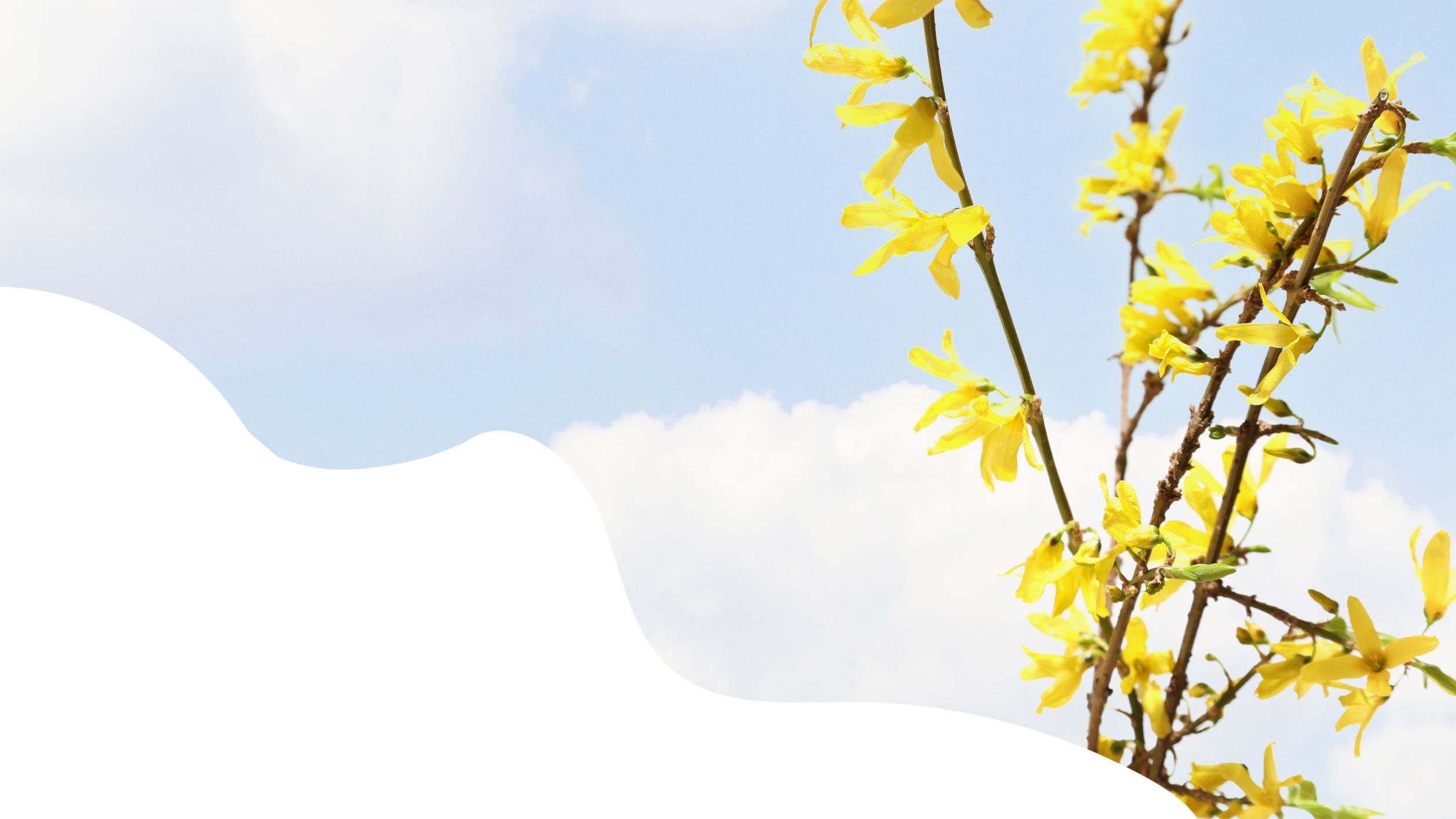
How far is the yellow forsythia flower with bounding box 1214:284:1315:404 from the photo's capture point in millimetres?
343

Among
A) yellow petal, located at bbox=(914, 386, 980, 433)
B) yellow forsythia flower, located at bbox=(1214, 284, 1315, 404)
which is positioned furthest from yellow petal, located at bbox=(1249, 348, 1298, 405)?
→ yellow petal, located at bbox=(914, 386, 980, 433)

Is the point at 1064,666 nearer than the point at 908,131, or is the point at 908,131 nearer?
the point at 908,131

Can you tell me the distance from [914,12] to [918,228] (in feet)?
0.23

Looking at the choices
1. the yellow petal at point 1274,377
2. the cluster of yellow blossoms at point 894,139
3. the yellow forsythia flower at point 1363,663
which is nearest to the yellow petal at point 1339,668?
the yellow forsythia flower at point 1363,663

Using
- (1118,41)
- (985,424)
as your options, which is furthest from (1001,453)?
(1118,41)

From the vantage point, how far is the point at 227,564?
0.50m

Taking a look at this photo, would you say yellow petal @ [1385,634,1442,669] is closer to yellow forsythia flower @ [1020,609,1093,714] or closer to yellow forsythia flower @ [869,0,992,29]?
yellow forsythia flower @ [1020,609,1093,714]

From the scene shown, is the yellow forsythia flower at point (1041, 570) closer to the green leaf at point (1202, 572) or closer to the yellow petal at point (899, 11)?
the green leaf at point (1202, 572)

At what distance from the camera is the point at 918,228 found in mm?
334

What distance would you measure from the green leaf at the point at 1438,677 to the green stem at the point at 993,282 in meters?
0.15

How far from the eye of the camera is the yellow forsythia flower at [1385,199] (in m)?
0.35

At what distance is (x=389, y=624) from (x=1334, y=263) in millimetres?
451

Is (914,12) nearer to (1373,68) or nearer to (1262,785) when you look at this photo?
(1373,68)

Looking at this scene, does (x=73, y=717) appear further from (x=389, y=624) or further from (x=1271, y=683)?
(x=1271, y=683)
